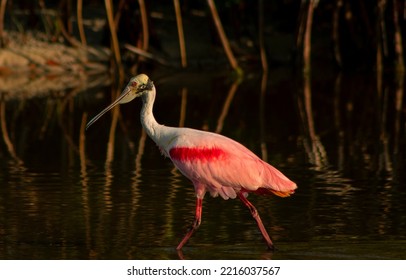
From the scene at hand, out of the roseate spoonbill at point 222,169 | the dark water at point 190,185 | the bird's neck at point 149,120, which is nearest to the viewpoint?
the roseate spoonbill at point 222,169

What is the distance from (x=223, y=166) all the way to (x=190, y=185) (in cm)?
289

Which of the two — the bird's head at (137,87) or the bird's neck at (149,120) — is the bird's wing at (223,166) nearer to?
the bird's neck at (149,120)

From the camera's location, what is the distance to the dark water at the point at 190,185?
29.6ft

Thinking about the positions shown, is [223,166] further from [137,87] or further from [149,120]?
[137,87]

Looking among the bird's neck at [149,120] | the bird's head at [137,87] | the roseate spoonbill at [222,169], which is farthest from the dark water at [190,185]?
the bird's head at [137,87]

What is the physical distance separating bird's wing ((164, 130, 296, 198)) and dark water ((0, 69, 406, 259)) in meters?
0.43

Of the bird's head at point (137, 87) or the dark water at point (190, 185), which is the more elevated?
the bird's head at point (137, 87)

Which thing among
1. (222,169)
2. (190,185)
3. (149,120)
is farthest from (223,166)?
(190,185)

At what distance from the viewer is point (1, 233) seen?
372 inches

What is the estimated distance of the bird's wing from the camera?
873 cm

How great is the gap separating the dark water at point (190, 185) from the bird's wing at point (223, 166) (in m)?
0.43

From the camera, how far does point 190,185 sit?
1167 cm

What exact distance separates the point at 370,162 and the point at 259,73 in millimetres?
12537

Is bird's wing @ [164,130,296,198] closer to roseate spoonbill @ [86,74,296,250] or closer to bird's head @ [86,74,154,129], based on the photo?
roseate spoonbill @ [86,74,296,250]
